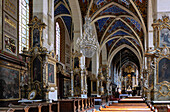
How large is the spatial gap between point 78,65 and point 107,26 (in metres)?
8.70

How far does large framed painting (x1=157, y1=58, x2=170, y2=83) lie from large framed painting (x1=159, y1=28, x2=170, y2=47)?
591mm

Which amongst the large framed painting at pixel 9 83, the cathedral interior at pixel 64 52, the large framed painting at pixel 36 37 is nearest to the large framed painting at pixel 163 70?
the cathedral interior at pixel 64 52

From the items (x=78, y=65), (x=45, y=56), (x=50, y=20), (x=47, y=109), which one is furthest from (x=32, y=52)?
(x=78, y=65)

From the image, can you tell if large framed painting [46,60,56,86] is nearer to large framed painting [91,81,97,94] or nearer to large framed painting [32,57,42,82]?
large framed painting [32,57,42,82]

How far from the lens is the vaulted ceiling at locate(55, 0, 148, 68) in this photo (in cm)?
1975

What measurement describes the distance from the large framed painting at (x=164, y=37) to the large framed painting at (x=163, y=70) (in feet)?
1.94

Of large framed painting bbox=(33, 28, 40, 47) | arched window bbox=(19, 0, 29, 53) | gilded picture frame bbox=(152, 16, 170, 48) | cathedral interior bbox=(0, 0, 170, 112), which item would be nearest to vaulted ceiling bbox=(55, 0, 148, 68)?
cathedral interior bbox=(0, 0, 170, 112)

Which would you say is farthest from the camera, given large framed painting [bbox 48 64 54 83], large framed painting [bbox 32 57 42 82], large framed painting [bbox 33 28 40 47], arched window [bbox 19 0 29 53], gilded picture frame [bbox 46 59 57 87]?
arched window [bbox 19 0 29 53]

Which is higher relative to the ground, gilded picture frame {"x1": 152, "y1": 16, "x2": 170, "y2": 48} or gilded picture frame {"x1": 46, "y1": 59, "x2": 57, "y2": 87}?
gilded picture frame {"x1": 152, "y1": 16, "x2": 170, "y2": 48}

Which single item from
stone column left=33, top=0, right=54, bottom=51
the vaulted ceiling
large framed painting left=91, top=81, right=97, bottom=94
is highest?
the vaulted ceiling

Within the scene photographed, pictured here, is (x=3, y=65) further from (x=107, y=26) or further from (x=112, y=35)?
(x=112, y=35)

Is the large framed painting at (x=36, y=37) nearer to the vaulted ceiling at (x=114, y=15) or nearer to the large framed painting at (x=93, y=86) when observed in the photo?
the vaulted ceiling at (x=114, y=15)

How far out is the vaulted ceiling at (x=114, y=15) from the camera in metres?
19.8

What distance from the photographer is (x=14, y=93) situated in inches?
545
